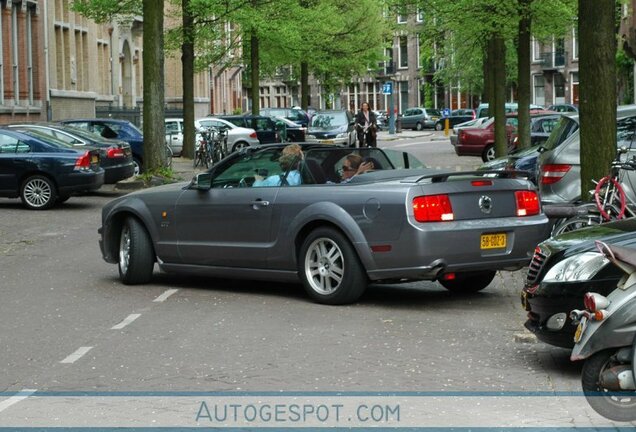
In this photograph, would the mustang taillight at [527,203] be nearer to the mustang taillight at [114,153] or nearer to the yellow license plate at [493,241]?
the yellow license plate at [493,241]

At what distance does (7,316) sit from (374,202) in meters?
3.42

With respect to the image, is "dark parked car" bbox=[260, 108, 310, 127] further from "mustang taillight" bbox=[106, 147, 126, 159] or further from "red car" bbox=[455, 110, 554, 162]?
"mustang taillight" bbox=[106, 147, 126, 159]

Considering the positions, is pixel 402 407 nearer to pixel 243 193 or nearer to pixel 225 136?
pixel 243 193


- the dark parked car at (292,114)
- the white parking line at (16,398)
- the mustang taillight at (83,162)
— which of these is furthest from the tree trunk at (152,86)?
the dark parked car at (292,114)

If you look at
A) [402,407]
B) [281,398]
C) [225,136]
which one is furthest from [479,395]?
[225,136]

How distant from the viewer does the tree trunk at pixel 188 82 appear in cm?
3816

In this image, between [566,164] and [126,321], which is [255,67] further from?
[126,321]

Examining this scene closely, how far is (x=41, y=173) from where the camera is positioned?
23984 mm

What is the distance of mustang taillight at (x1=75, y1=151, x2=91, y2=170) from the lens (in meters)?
23.9

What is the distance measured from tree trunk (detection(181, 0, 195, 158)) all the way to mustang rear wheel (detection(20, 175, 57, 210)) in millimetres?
14262

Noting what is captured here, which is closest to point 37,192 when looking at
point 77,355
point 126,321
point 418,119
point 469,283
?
point 469,283

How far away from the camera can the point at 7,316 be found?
37.7ft

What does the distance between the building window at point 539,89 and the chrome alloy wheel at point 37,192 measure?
76.3 meters

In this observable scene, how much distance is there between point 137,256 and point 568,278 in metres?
6.22
